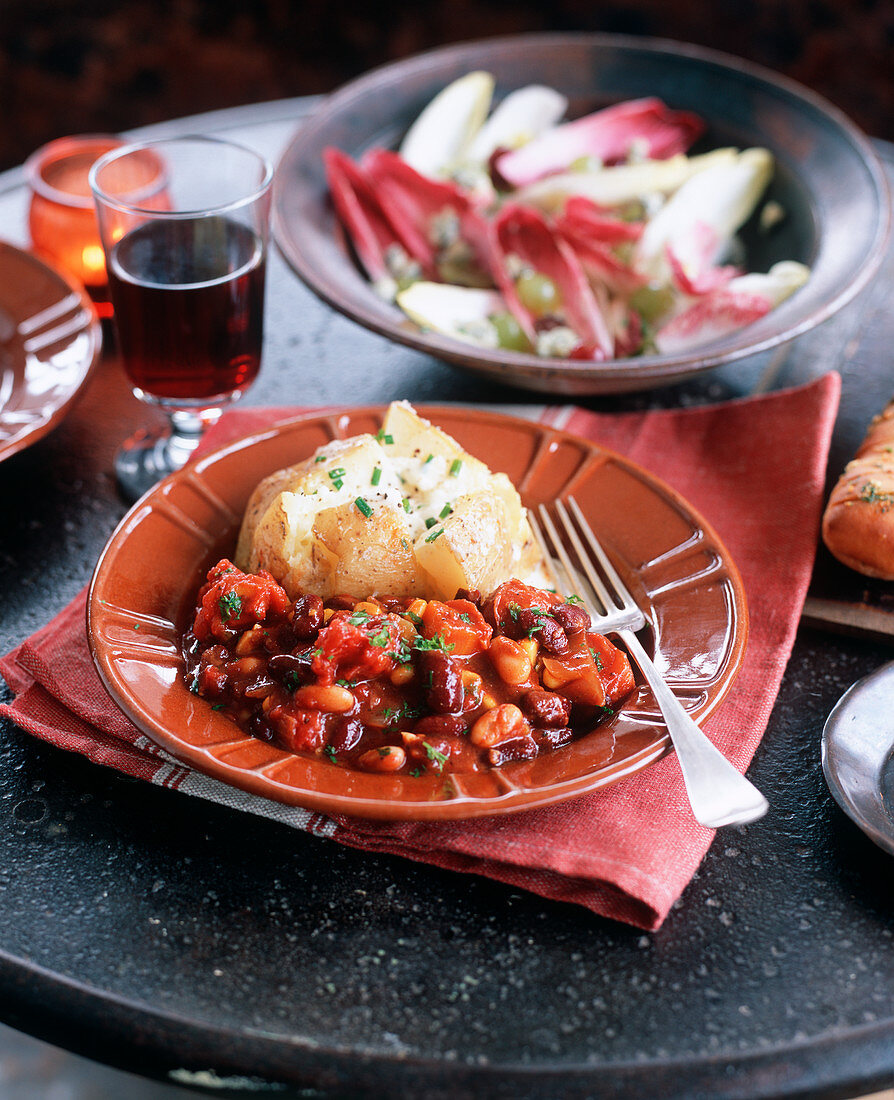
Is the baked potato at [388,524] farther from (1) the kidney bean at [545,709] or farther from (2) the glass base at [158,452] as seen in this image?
(2) the glass base at [158,452]

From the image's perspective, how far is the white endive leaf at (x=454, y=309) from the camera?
274cm

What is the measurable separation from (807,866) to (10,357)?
2.16 meters

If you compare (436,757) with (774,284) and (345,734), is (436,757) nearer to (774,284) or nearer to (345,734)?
(345,734)

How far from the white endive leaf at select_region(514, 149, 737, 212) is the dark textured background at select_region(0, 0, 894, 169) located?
3.15 meters

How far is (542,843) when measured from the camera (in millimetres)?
1653

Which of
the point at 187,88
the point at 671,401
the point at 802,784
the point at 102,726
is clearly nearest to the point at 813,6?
the point at 187,88

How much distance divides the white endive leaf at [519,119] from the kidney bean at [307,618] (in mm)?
2208

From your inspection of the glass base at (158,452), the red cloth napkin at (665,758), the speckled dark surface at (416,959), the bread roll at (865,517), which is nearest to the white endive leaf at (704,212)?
the red cloth napkin at (665,758)

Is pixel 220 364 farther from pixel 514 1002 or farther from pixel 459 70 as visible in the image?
pixel 459 70

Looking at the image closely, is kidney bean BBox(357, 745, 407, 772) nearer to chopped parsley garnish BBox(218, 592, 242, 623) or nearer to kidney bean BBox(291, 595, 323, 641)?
kidney bean BBox(291, 595, 323, 641)

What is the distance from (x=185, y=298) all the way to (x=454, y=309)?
83 centimetres

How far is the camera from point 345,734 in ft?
5.39

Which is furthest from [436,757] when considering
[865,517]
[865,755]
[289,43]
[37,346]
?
[289,43]

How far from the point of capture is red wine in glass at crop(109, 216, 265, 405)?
89.0 inches
